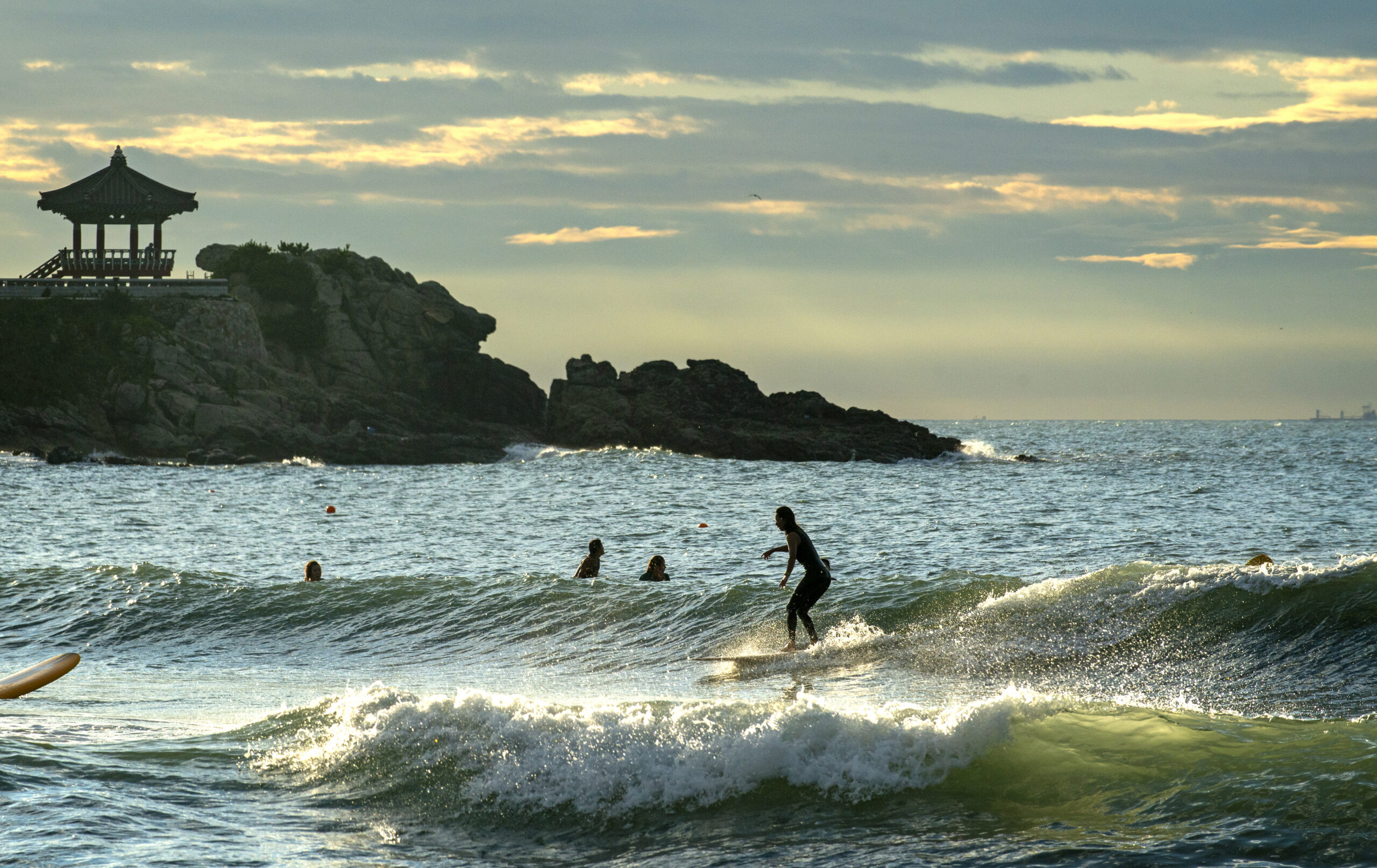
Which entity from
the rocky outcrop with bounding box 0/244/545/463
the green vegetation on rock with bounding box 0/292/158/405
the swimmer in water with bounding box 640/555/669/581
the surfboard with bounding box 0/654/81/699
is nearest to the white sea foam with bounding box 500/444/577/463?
the rocky outcrop with bounding box 0/244/545/463

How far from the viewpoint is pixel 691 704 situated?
995 cm

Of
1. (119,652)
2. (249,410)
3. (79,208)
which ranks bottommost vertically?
(119,652)

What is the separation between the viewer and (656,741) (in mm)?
9062

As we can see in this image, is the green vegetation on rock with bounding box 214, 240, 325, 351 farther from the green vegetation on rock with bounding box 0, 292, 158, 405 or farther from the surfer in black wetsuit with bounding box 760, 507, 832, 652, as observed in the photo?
the surfer in black wetsuit with bounding box 760, 507, 832, 652

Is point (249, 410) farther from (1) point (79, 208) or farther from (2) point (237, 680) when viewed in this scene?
(2) point (237, 680)

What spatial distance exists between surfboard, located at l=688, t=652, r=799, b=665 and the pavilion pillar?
76135mm

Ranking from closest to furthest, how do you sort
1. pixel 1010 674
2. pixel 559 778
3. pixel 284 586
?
pixel 559 778, pixel 1010 674, pixel 284 586

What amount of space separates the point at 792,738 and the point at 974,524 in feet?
84.4

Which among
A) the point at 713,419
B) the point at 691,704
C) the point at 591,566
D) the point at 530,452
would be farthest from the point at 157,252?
the point at 691,704

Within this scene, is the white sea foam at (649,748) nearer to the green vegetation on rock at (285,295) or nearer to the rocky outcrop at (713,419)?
the rocky outcrop at (713,419)

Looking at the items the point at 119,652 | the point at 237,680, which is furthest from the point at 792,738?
the point at 119,652

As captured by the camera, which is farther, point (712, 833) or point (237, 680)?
point (237, 680)

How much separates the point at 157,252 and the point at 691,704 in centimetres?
8179

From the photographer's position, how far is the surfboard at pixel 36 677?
40.5ft
